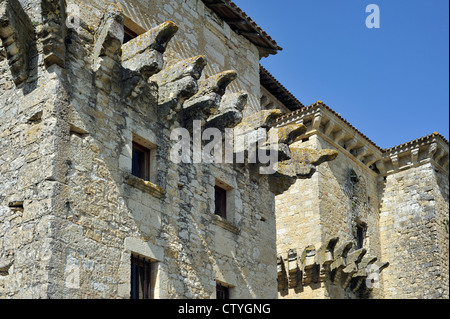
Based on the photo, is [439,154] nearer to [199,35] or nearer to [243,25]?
[243,25]

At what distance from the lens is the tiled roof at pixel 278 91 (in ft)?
66.0

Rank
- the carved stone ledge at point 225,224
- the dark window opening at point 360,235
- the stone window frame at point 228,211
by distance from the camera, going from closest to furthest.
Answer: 1. the carved stone ledge at point 225,224
2. the stone window frame at point 228,211
3. the dark window opening at point 360,235

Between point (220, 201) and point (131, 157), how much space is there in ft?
8.53

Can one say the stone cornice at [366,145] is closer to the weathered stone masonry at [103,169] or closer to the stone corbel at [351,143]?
the stone corbel at [351,143]

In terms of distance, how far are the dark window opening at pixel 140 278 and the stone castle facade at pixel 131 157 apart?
0.02 m

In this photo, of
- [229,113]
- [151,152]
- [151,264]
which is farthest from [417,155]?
[151,264]

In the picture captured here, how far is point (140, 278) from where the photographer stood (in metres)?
11.4

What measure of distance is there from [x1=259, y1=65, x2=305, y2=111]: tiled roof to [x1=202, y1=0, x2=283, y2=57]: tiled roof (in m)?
2.74

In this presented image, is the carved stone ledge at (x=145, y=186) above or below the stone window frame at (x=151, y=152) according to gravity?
below

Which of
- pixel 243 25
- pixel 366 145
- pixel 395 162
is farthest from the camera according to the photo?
pixel 395 162

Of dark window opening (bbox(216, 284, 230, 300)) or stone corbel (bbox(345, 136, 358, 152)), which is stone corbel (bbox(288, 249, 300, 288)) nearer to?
stone corbel (bbox(345, 136, 358, 152))

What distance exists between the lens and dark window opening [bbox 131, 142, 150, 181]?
39.8ft

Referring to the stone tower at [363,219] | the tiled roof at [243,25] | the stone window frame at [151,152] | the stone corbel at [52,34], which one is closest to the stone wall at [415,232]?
the stone tower at [363,219]
